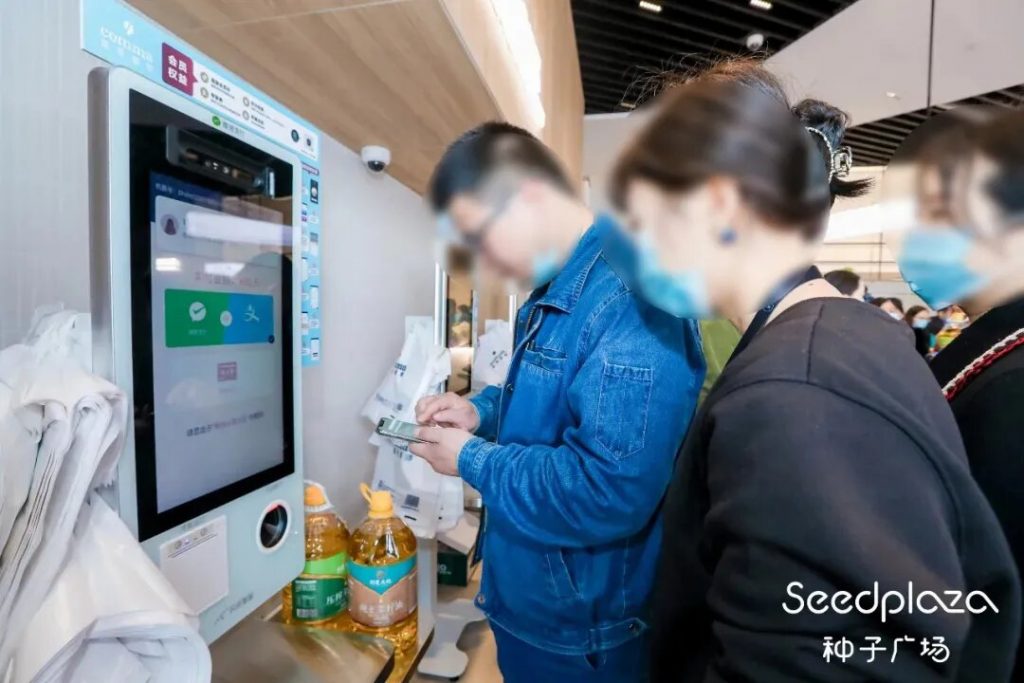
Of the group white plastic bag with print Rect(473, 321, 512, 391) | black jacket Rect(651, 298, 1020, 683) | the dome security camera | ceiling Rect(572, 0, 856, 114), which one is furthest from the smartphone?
ceiling Rect(572, 0, 856, 114)

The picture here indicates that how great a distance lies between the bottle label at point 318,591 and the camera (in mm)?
902

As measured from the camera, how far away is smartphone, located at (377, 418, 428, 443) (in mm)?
791

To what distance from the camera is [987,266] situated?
0.53 m

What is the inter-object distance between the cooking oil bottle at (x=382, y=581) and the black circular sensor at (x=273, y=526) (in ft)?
0.74

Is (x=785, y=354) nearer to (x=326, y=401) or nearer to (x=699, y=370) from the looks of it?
(x=699, y=370)

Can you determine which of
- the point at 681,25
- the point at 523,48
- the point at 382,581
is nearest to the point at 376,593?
the point at 382,581

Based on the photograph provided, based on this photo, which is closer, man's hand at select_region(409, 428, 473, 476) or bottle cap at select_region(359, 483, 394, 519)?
man's hand at select_region(409, 428, 473, 476)

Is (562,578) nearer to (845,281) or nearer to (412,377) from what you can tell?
(412,377)

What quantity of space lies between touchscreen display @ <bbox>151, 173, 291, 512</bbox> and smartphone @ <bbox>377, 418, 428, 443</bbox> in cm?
15

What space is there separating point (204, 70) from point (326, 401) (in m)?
0.88

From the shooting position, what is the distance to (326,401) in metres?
1.35

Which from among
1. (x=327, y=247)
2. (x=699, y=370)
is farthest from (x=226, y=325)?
(x=327, y=247)

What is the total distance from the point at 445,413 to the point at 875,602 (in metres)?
0.65

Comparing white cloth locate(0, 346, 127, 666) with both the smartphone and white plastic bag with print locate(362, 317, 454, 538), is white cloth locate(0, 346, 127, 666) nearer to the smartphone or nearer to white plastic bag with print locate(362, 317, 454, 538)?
the smartphone
